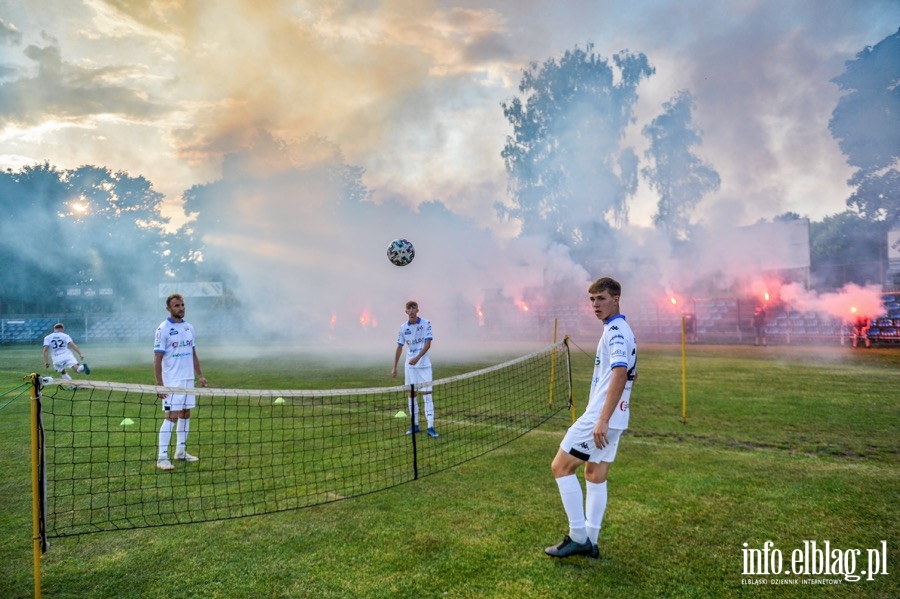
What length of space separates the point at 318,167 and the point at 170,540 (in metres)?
61.8

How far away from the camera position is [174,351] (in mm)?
7824

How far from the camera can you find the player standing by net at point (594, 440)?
4.39 meters

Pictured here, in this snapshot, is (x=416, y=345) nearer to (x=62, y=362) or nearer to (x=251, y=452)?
(x=251, y=452)

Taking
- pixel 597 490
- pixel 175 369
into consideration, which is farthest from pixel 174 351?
pixel 597 490

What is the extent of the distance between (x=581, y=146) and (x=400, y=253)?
33.4 metres

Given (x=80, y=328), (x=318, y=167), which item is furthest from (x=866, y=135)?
(x=80, y=328)

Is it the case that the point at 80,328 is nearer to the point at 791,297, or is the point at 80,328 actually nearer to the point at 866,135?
the point at 791,297

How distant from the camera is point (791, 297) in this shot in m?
32.9

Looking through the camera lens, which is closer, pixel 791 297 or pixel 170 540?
pixel 170 540

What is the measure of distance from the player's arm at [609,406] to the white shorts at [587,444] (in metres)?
0.18

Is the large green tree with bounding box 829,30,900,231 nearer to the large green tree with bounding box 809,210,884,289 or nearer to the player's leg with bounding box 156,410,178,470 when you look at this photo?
the large green tree with bounding box 809,210,884,289

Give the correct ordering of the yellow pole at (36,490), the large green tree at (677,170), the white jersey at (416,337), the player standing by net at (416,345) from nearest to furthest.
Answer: the yellow pole at (36,490)
the player standing by net at (416,345)
the white jersey at (416,337)
the large green tree at (677,170)

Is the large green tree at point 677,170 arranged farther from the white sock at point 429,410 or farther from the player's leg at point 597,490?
the player's leg at point 597,490

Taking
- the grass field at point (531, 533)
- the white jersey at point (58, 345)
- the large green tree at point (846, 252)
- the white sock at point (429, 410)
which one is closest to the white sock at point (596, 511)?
the grass field at point (531, 533)
